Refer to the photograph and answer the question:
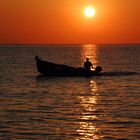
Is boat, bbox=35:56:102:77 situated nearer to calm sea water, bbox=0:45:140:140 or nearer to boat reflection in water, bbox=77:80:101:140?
calm sea water, bbox=0:45:140:140

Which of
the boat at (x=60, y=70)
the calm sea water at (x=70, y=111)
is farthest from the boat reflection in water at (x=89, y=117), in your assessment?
the boat at (x=60, y=70)

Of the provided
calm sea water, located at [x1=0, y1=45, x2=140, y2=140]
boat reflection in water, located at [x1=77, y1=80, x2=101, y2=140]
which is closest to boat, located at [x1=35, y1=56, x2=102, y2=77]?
calm sea water, located at [x1=0, y1=45, x2=140, y2=140]

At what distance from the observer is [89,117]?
2167 cm

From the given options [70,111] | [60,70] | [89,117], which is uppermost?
[60,70]

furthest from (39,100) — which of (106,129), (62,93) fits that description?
(106,129)

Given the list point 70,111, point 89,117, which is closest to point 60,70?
point 70,111

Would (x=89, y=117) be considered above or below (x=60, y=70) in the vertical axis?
below

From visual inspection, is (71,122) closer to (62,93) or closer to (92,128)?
(92,128)

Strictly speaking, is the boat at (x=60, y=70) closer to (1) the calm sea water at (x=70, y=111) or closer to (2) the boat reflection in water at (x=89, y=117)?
(1) the calm sea water at (x=70, y=111)

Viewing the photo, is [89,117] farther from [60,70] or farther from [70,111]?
[60,70]

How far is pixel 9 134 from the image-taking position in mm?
18016

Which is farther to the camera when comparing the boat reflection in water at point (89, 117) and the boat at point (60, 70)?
the boat at point (60, 70)

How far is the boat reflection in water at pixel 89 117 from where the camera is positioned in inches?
719

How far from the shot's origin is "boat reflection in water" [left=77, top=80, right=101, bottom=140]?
1827 centimetres
